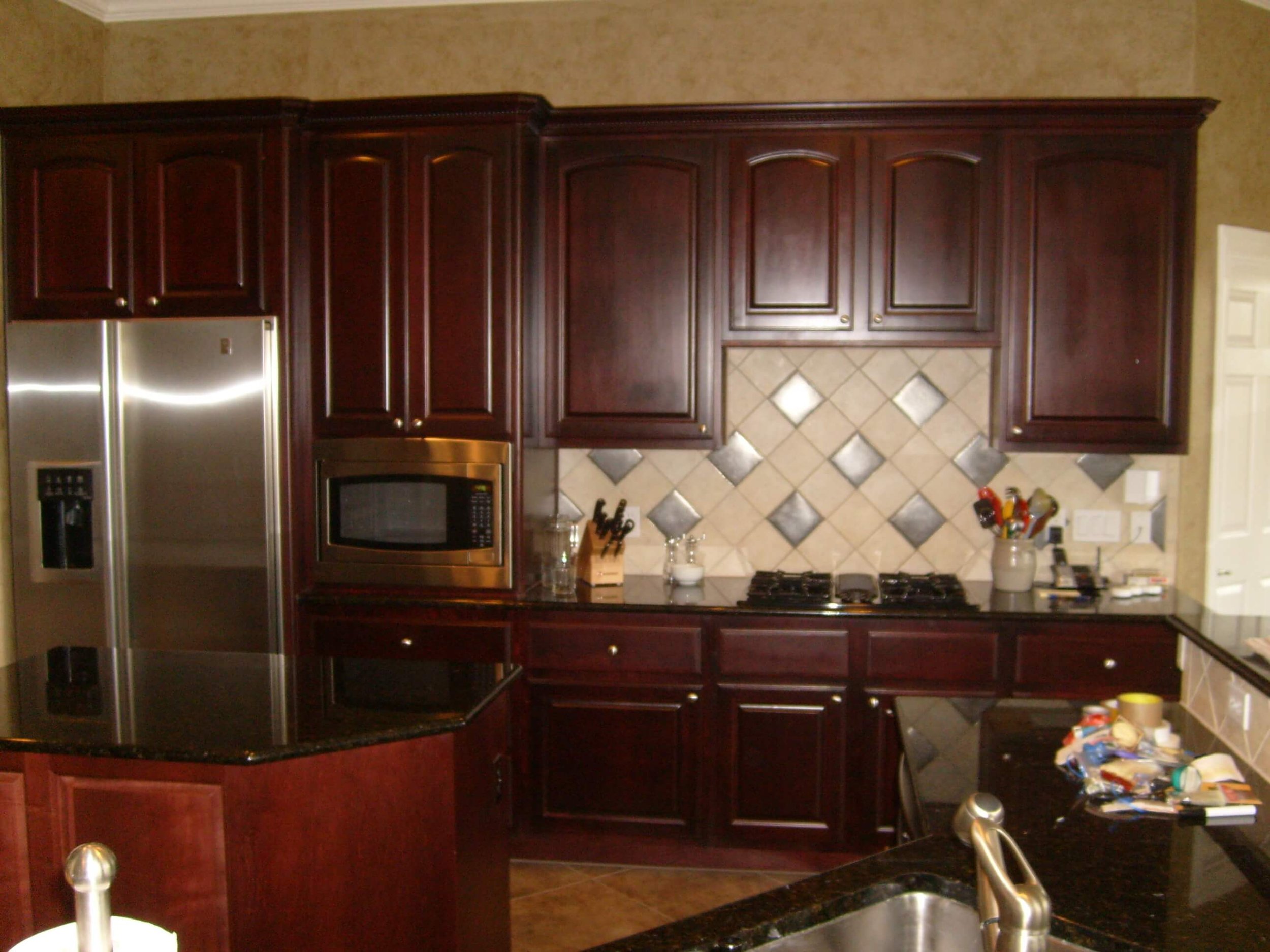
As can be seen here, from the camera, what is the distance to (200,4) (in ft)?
13.6

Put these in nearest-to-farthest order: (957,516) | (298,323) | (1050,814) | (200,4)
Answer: (1050,814)
(298,323)
(957,516)
(200,4)

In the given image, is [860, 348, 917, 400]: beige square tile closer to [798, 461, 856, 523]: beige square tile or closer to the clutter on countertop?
[798, 461, 856, 523]: beige square tile

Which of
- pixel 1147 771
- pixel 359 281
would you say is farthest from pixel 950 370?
pixel 1147 771

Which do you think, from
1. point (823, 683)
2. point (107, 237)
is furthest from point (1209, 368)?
point (107, 237)

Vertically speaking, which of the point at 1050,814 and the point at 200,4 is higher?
the point at 200,4

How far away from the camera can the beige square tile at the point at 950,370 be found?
3852 mm

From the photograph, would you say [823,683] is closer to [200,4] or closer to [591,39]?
[591,39]

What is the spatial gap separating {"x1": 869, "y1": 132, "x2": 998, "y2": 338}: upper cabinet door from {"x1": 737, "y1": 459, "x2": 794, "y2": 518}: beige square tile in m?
0.70

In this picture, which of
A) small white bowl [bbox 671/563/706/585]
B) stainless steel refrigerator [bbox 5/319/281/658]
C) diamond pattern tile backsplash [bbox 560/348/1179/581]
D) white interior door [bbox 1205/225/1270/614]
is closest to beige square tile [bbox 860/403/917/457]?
diamond pattern tile backsplash [bbox 560/348/1179/581]

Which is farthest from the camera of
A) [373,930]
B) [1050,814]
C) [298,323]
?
[298,323]

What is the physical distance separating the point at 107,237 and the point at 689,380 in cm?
196

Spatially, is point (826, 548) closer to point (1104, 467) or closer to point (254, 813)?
point (1104, 467)

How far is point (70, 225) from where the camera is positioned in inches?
143

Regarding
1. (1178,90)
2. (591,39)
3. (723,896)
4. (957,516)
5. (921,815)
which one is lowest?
(723,896)
